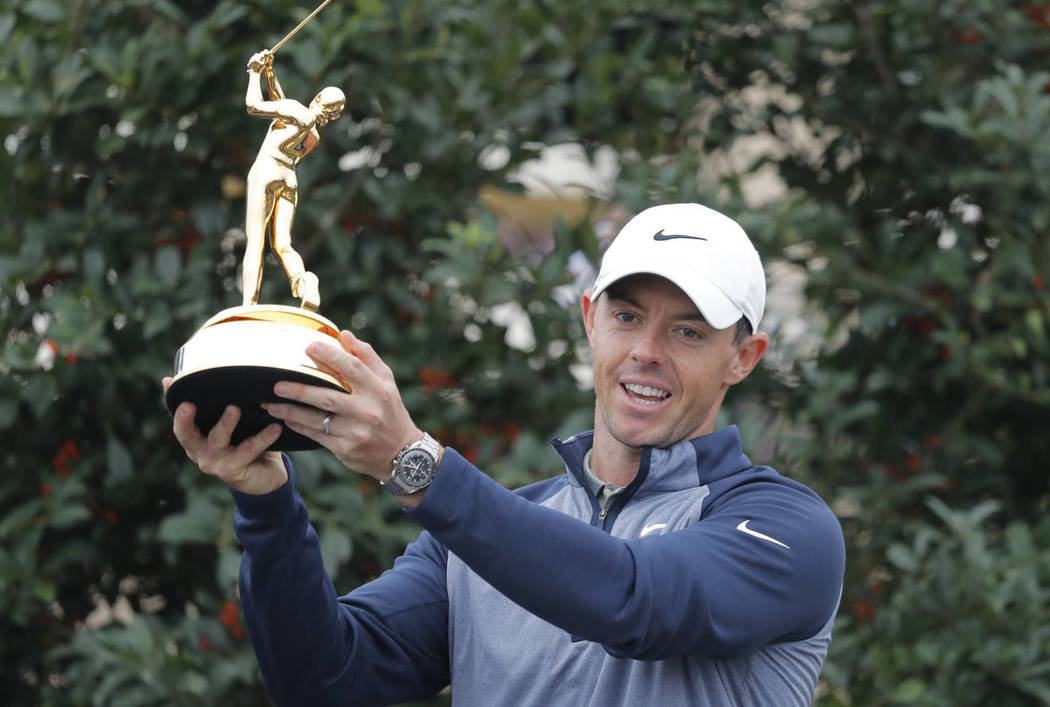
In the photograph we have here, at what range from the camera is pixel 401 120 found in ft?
12.6

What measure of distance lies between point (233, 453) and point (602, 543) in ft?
1.70

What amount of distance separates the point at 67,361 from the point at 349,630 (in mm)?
1569

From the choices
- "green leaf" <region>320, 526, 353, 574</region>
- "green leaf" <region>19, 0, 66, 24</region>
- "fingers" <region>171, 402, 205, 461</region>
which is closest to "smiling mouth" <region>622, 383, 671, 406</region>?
"fingers" <region>171, 402, 205, 461</region>

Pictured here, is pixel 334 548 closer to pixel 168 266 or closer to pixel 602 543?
pixel 168 266

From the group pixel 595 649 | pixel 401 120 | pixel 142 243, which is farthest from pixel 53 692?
pixel 595 649

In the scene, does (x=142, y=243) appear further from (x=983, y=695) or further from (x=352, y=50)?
(x=983, y=695)

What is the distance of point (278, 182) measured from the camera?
2.01 metres

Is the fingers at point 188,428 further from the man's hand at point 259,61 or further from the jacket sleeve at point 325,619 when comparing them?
the man's hand at point 259,61

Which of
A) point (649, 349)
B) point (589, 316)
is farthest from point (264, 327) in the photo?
point (589, 316)

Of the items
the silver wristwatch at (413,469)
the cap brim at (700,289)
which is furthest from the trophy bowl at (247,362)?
the cap brim at (700,289)

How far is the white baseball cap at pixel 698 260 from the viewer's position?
2.13m

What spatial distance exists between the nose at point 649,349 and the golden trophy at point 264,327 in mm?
530

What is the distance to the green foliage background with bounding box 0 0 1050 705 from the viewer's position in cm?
355

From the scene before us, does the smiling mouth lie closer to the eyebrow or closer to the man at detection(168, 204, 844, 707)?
the man at detection(168, 204, 844, 707)
